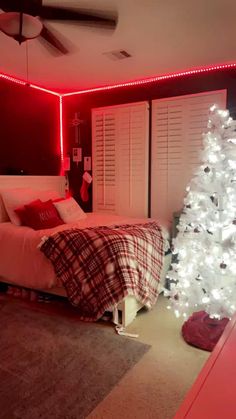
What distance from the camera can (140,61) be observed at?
9.92 ft

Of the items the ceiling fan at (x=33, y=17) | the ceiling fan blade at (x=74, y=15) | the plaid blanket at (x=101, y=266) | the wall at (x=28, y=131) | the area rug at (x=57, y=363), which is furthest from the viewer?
A: the wall at (x=28, y=131)

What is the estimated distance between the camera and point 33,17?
67.8 inches

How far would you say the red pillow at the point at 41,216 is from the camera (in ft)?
9.86

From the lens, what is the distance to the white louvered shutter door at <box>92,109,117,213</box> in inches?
156

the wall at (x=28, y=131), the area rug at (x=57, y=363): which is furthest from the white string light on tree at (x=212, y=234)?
the wall at (x=28, y=131)

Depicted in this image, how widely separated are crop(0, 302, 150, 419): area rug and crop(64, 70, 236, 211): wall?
7.39 ft

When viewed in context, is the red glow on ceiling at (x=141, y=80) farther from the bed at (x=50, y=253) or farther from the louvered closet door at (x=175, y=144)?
the bed at (x=50, y=253)

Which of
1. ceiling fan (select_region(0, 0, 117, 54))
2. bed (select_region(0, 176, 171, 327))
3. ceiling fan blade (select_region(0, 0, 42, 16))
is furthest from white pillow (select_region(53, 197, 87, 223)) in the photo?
ceiling fan blade (select_region(0, 0, 42, 16))

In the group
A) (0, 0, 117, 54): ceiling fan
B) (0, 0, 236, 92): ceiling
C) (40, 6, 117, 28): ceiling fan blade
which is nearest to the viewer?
(0, 0, 117, 54): ceiling fan

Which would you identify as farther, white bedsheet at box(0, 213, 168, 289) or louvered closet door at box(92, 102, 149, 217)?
louvered closet door at box(92, 102, 149, 217)

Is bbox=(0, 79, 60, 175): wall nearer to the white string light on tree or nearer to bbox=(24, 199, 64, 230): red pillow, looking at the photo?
bbox=(24, 199, 64, 230): red pillow

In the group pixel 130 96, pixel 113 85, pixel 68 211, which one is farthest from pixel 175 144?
pixel 68 211

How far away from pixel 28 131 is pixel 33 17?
2.36m

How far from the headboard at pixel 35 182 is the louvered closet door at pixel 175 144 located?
143cm
